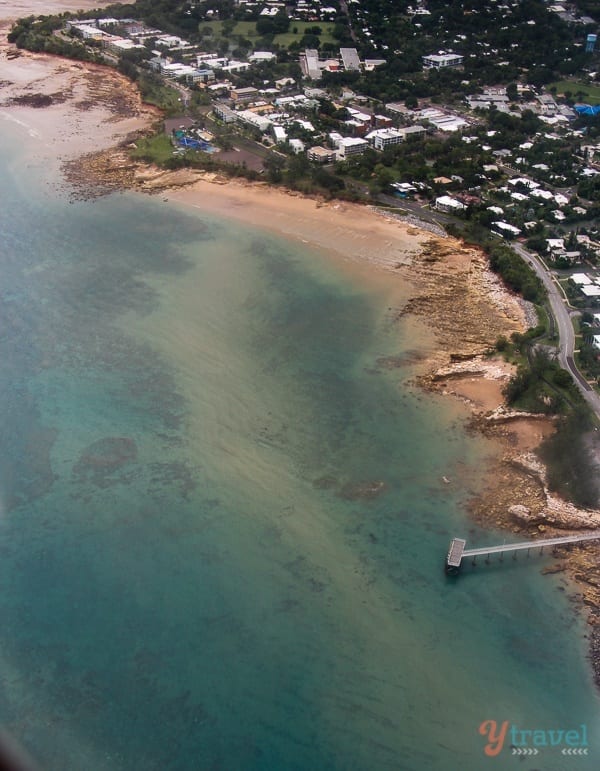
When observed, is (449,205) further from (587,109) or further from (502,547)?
(502,547)

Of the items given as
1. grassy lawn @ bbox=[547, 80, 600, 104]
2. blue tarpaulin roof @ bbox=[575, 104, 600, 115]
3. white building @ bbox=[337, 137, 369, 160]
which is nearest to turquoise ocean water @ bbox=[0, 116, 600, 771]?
white building @ bbox=[337, 137, 369, 160]

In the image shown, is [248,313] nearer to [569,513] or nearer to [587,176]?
[569,513]

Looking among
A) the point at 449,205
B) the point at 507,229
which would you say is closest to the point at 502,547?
the point at 507,229

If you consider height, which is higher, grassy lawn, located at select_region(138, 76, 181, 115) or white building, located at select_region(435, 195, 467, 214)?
grassy lawn, located at select_region(138, 76, 181, 115)

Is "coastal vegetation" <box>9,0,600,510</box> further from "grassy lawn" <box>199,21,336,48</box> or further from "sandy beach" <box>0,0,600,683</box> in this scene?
"sandy beach" <box>0,0,600,683</box>

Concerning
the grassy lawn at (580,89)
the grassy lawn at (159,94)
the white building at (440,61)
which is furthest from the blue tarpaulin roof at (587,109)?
the grassy lawn at (159,94)
